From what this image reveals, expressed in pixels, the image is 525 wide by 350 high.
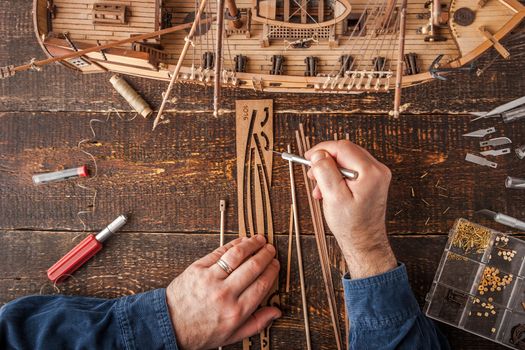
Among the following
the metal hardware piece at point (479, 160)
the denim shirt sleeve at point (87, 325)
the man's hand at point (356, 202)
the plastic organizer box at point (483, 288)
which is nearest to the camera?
the man's hand at point (356, 202)

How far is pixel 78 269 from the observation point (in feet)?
7.22

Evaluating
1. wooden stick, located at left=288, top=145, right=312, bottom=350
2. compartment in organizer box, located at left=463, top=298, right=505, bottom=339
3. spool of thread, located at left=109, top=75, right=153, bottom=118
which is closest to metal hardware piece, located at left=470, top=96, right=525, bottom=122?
compartment in organizer box, located at left=463, top=298, right=505, bottom=339

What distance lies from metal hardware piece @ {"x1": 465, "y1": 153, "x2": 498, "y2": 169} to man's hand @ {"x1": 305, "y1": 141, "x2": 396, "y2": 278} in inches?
24.4

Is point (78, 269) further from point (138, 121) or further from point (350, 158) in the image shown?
point (350, 158)

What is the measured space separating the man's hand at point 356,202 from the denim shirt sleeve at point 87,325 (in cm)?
83

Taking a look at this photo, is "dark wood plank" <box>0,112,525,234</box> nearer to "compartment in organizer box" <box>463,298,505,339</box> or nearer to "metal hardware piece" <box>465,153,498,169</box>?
"metal hardware piece" <box>465,153,498,169</box>

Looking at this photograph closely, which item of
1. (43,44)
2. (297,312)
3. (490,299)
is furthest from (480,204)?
(43,44)

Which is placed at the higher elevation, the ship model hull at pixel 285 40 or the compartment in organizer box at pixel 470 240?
the ship model hull at pixel 285 40

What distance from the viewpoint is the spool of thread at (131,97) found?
221 centimetres

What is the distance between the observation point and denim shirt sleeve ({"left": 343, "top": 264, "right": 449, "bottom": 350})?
1.80 meters

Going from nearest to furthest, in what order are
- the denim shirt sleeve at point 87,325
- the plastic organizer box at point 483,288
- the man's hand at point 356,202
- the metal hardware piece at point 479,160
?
the man's hand at point 356,202 → the denim shirt sleeve at point 87,325 → the plastic organizer box at point 483,288 → the metal hardware piece at point 479,160

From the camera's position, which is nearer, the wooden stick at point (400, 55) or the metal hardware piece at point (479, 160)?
the wooden stick at point (400, 55)

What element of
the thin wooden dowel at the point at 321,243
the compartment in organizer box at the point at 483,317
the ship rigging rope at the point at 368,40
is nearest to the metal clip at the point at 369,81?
the ship rigging rope at the point at 368,40

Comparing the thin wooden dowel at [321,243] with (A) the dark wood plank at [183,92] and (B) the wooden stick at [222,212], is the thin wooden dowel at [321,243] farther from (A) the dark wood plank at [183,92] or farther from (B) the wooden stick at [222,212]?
(B) the wooden stick at [222,212]
